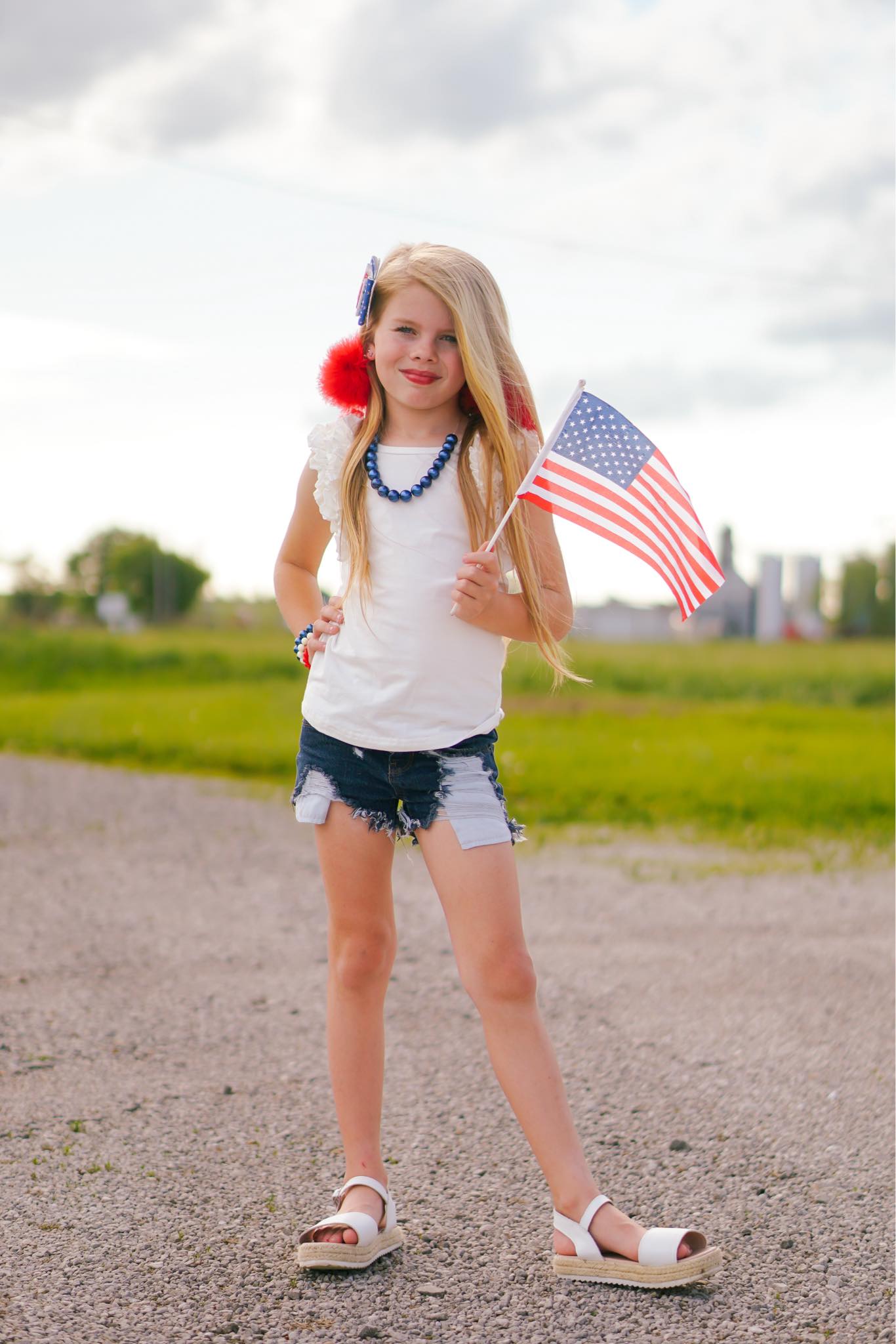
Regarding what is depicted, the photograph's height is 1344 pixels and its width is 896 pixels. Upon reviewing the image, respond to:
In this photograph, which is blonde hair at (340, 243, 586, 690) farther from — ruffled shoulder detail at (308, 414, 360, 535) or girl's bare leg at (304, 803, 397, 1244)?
girl's bare leg at (304, 803, 397, 1244)

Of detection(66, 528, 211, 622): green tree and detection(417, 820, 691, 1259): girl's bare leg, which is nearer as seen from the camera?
detection(417, 820, 691, 1259): girl's bare leg

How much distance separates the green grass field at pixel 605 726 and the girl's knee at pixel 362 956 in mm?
634

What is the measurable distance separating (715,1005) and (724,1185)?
1383 mm

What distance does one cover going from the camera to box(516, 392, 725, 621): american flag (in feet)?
8.07

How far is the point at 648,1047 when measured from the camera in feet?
12.3

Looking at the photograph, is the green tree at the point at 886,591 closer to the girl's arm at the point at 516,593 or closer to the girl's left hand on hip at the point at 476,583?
the girl's arm at the point at 516,593

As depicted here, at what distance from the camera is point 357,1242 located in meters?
2.39

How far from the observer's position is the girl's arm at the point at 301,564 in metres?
2.65

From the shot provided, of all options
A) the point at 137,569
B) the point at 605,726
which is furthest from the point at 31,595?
the point at 137,569

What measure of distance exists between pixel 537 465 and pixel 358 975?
40.5 inches

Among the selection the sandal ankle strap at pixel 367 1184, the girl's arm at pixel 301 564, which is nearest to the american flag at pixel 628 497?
the girl's arm at pixel 301 564

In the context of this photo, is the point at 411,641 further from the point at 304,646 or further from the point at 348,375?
the point at 348,375

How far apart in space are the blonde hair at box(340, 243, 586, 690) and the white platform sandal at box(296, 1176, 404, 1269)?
1.06 metres

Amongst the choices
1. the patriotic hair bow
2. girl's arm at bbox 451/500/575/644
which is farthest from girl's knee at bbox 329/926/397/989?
the patriotic hair bow
